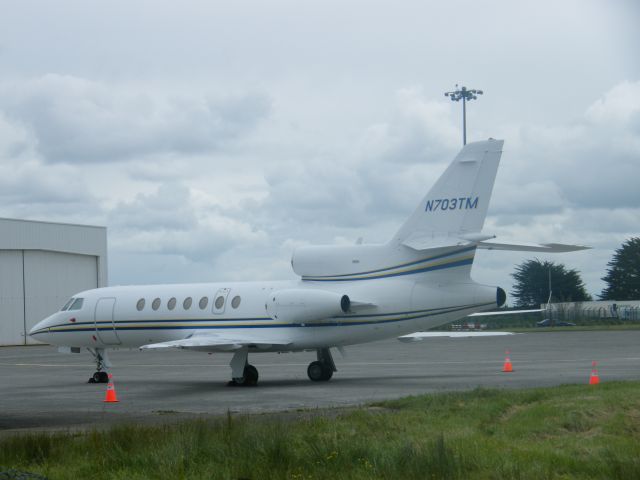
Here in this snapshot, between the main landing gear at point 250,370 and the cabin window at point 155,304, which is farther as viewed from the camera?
the cabin window at point 155,304

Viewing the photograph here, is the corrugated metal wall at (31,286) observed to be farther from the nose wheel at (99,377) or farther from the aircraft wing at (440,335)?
the aircraft wing at (440,335)

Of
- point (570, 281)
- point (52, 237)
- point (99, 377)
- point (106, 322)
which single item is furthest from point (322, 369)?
point (570, 281)

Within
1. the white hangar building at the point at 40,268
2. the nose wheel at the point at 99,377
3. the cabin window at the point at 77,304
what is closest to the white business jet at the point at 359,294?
the nose wheel at the point at 99,377

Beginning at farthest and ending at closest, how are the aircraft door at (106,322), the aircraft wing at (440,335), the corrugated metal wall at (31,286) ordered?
the corrugated metal wall at (31,286)
the aircraft door at (106,322)
the aircraft wing at (440,335)

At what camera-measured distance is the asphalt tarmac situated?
1861 centimetres

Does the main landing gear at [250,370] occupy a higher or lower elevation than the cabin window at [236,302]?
lower

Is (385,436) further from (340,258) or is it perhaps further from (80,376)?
(80,376)

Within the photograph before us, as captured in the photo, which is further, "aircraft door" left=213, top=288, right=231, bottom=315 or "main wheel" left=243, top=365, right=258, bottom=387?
"aircraft door" left=213, top=288, right=231, bottom=315

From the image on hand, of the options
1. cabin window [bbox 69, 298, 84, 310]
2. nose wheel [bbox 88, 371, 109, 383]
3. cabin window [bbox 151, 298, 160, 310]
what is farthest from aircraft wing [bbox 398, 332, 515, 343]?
cabin window [bbox 69, 298, 84, 310]

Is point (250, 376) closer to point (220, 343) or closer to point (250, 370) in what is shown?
point (250, 370)

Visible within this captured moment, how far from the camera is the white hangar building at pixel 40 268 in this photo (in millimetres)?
61906

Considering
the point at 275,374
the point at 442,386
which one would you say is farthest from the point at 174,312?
the point at 442,386

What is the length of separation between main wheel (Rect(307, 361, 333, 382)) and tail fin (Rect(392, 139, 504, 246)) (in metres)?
4.27

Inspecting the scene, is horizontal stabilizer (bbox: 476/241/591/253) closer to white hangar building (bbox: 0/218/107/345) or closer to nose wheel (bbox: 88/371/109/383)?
nose wheel (bbox: 88/371/109/383)
